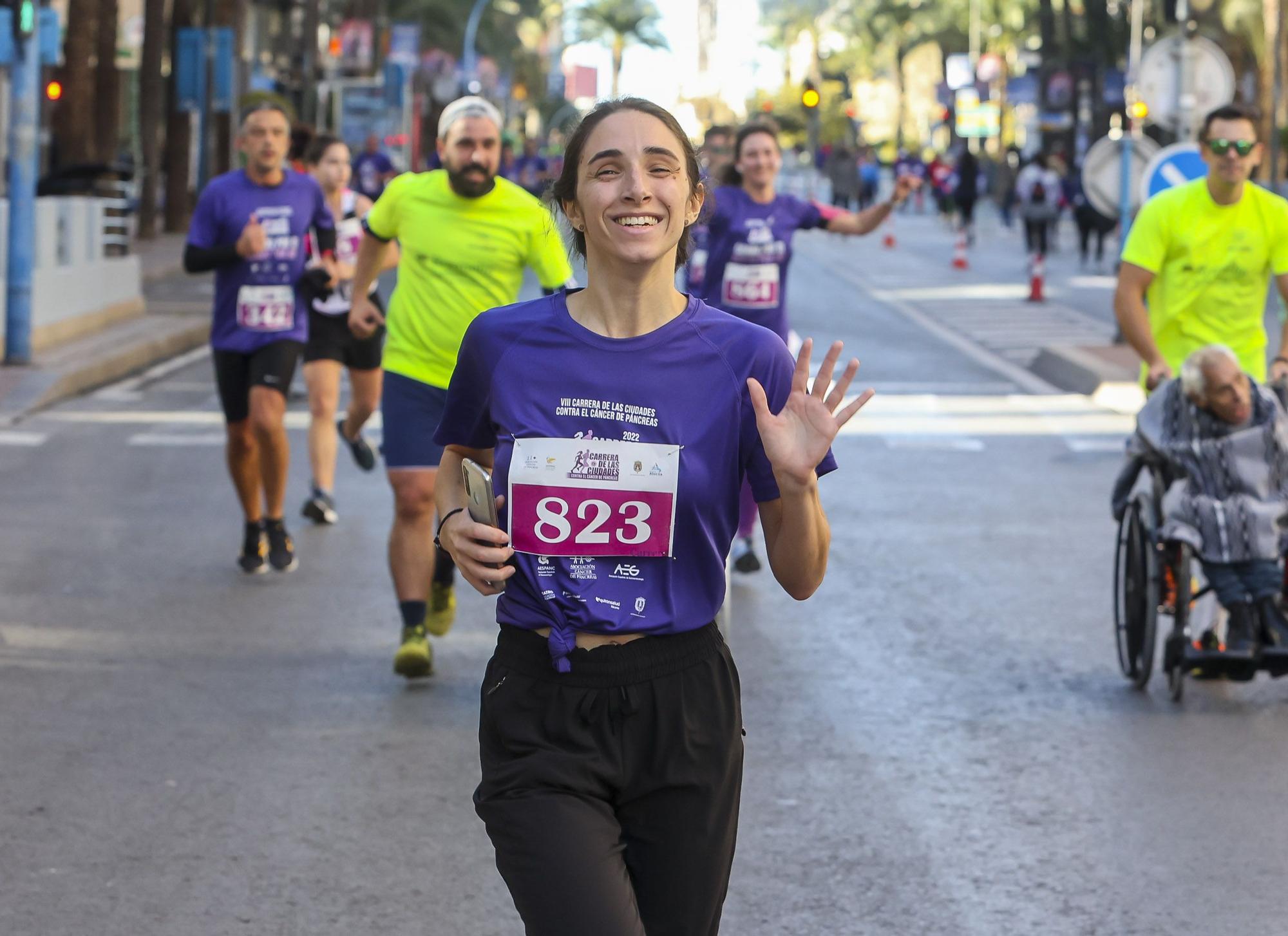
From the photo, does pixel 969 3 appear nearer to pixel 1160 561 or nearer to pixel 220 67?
pixel 220 67

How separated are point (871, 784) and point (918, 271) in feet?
103

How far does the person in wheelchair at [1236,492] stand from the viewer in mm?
7043

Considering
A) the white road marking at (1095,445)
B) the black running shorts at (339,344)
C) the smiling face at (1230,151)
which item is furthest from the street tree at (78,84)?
the smiling face at (1230,151)

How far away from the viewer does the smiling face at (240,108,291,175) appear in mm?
9688

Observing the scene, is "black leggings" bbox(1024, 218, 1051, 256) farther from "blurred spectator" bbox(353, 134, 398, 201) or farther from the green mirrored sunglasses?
the green mirrored sunglasses

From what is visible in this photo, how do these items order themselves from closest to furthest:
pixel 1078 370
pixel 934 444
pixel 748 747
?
pixel 748 747 < pixel 934 444 < pixel 1078 370

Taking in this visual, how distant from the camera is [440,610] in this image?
26.5 feet

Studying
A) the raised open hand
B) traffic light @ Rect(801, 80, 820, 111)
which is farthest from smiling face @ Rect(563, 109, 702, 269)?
traffic light @ Rect(801, 80, 820, 111)

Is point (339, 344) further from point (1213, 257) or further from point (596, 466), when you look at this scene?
point (596, 466)

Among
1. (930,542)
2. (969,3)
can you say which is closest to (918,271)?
(930,542)

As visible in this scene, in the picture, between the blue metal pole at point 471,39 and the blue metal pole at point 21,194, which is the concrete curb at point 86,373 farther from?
the blue metal pole at point 471,39

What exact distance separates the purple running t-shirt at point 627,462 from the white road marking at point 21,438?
10.9 m

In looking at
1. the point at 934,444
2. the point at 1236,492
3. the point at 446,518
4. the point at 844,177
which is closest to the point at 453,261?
the point at 1236,492

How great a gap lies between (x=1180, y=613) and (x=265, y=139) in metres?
4.70
